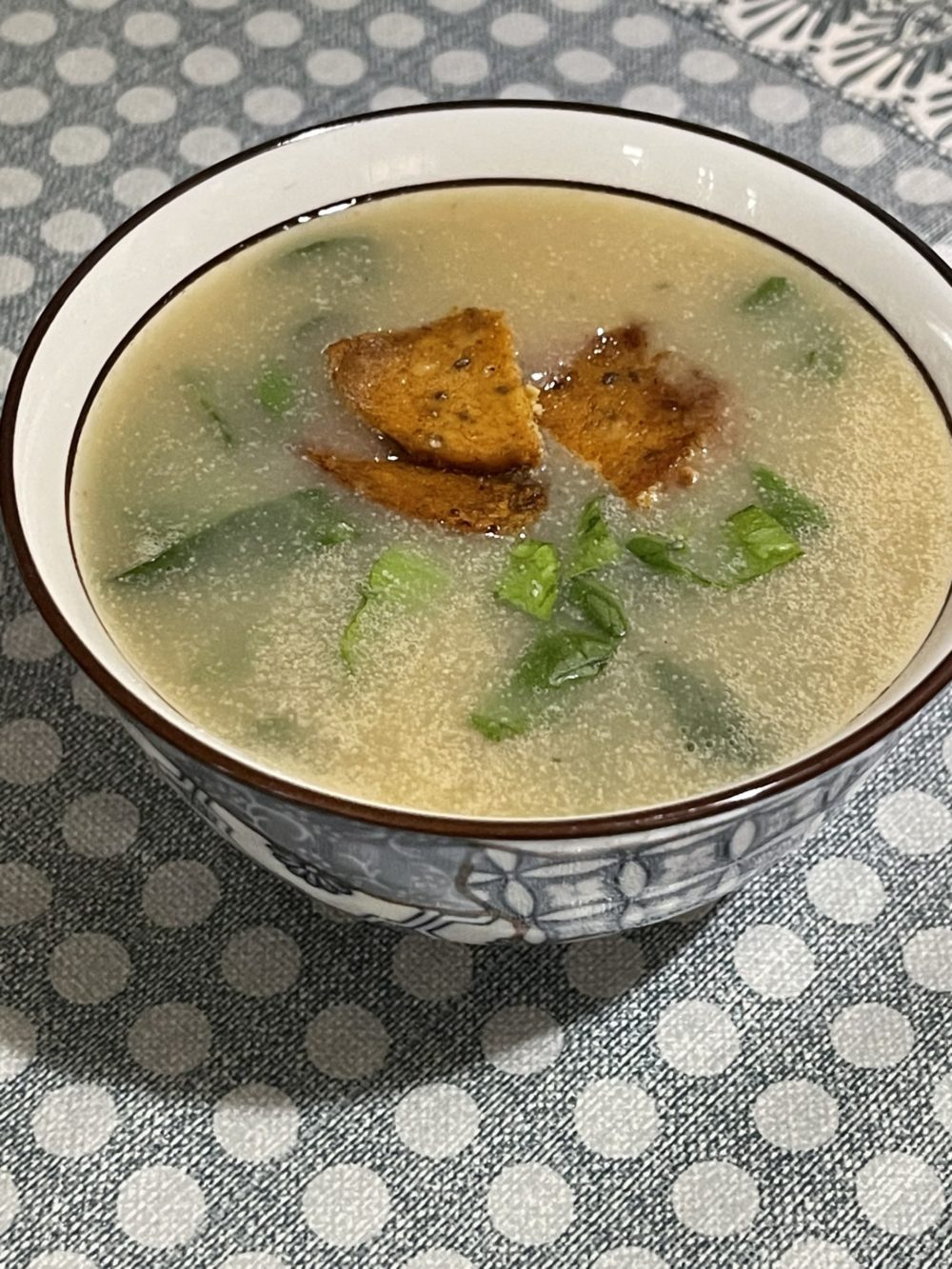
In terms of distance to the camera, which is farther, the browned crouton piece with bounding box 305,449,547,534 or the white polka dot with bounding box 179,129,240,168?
the white polka dot with bounding box 179,129,240,168

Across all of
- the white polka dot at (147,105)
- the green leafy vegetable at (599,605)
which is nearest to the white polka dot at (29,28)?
the white polka dot at (147,105)

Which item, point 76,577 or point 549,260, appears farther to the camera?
point 549,260

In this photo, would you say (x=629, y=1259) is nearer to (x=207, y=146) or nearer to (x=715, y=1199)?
(x=715, y=1199)

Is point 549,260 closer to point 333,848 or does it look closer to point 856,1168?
point 333,848

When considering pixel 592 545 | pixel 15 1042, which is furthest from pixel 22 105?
pixel 15 1042

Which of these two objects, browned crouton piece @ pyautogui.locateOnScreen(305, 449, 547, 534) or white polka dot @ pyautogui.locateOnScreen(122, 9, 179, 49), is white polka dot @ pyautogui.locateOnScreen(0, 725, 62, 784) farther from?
white polka dot @ pyautogui.locateOnScreen(122, 9, 179, 49)

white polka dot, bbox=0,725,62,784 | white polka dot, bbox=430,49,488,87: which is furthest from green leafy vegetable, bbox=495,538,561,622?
white polka dot, bbox=430,49,488,87

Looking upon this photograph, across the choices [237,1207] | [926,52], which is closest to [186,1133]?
[237,1207]

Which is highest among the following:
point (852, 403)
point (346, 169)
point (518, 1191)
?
point (852, 403)

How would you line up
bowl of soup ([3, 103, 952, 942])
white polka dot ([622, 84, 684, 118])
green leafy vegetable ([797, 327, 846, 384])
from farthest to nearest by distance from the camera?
white polka dot ([622, 84, 684, 118]) < green leafy vegetable ([797, 327, 846, 384]) < bowl of soup ([3, 103, 952, 942])
